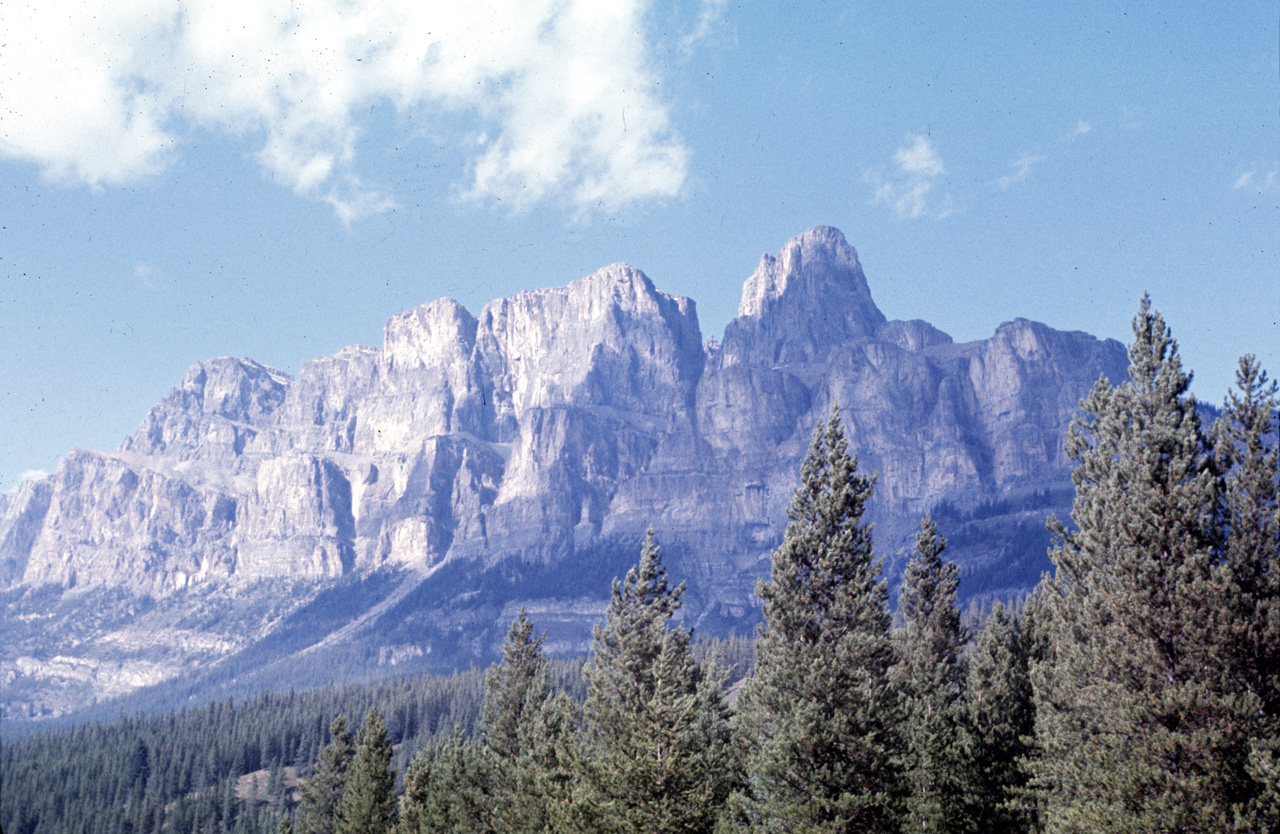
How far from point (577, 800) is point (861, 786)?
1420cm

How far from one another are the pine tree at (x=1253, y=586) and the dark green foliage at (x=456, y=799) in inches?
1719

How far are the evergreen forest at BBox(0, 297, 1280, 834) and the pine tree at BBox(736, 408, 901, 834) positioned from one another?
0.11m

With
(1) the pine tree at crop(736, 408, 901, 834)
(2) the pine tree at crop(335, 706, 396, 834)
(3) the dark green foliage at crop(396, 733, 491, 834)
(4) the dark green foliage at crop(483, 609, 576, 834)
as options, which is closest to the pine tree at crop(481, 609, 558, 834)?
(4) the dark green foliage at crop(483, 609, 576, 834)

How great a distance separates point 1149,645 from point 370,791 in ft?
180

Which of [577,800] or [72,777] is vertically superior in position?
[577,800]

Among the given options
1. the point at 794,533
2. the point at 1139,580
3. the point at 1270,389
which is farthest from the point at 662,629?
the point at 1270,389

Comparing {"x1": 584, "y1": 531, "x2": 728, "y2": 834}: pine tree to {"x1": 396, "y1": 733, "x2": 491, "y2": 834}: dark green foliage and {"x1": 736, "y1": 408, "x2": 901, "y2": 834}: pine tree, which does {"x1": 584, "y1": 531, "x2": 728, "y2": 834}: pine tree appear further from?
{"x1": 396, "y1": 733, "x2": 491, "y2": 834}: dark green foliage

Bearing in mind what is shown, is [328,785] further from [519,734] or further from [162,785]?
[162,785]

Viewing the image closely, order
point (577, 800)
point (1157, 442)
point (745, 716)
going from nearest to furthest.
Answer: point (1157, 442)
point (745, 716)
point (577, 800)

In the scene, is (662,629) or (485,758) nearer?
(662,629)

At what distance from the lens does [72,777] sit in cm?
17000

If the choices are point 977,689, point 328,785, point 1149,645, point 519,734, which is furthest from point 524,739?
point 1149,645

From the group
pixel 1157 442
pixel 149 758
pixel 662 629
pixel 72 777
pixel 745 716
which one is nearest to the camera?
pixel 1157 442

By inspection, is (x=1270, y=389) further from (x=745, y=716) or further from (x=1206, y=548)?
(x=745, y=716)
